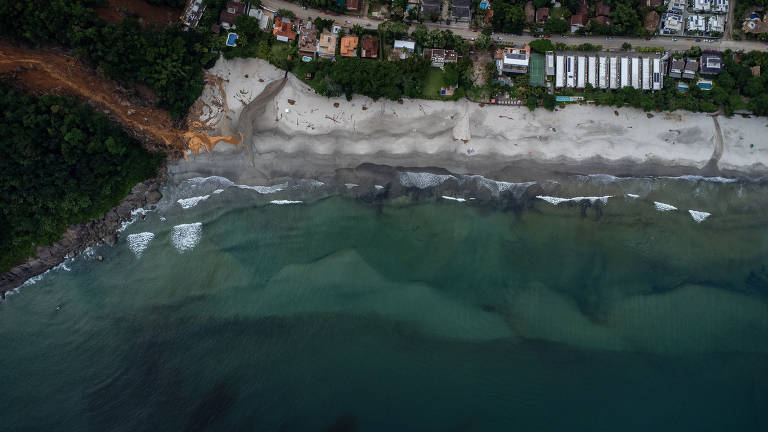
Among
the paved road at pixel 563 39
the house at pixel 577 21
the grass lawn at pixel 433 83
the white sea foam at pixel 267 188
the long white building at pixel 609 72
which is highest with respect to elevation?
the house at pixel 577 21

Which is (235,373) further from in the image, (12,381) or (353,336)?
(12,381)

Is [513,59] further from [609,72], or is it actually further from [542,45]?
[609,72]

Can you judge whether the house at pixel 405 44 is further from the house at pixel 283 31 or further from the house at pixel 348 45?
the house at pixel 283 31

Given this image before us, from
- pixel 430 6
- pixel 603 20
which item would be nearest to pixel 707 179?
pixel 603 20

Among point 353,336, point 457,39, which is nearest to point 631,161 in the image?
point 457,39

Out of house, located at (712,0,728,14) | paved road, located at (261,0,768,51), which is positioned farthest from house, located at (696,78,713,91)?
house, located at (712,0,728,14)

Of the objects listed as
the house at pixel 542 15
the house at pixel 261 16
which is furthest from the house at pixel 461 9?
the house at pixel 261 16

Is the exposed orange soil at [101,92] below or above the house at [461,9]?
below

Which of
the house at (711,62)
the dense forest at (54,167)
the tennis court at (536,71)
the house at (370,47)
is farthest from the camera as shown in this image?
the tennis court at (536,71)
